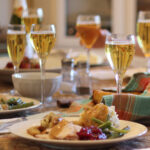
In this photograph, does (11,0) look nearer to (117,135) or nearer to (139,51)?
(139,51)

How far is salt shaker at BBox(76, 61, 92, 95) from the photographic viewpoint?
1433mm

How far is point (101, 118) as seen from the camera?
33.8 inches

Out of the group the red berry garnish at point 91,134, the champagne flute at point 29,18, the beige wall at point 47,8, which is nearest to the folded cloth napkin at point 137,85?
the red berry garnish at point 91,134

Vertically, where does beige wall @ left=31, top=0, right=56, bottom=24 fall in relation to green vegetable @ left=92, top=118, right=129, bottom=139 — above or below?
above

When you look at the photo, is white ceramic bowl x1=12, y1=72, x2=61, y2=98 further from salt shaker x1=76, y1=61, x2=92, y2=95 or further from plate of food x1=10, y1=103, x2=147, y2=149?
plate of food x1=10, y1=103, x2=147, y2=149

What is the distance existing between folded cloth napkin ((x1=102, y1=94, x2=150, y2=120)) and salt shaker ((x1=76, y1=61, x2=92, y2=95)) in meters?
0.42

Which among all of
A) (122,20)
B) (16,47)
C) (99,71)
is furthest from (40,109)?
(122,20)

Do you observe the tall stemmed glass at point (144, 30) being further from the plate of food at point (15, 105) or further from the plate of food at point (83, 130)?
the plate of food at point (83, 130)

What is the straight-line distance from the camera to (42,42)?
126 centimetres

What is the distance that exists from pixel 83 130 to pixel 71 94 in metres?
0.67

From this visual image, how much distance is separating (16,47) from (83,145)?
2.36 feet

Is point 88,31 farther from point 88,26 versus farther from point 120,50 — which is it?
point 120,50

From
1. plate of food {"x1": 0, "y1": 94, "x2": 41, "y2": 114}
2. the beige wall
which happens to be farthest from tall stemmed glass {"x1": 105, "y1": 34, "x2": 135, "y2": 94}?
the beige wall

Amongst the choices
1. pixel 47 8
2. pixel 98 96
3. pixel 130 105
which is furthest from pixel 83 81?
pixel 47 8
